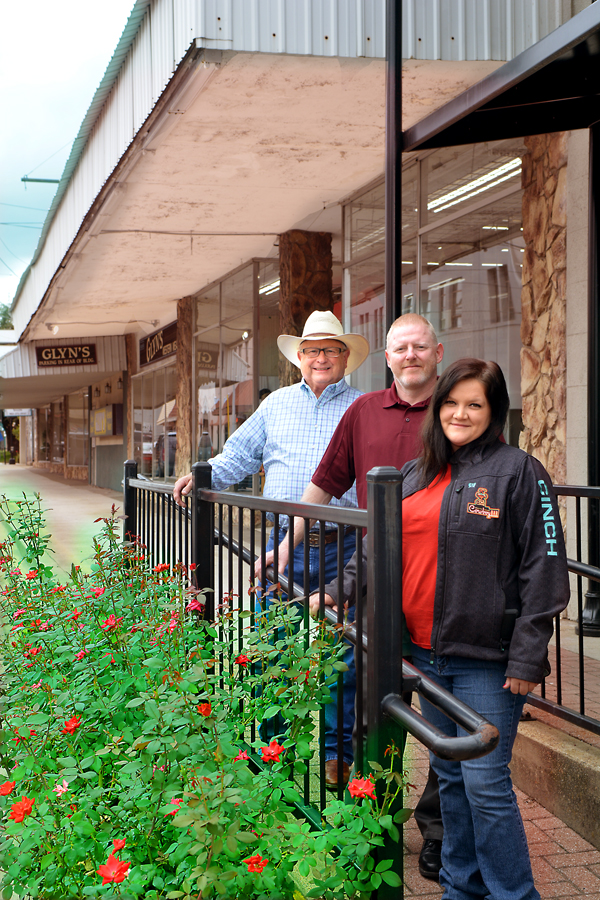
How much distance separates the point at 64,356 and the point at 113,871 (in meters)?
18.4

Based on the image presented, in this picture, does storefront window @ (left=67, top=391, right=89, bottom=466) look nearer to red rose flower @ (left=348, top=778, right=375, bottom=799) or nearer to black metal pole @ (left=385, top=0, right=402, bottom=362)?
black metal pole @ (left=385, top=0, right=402, bottom=362)

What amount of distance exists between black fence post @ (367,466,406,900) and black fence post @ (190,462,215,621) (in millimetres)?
1693

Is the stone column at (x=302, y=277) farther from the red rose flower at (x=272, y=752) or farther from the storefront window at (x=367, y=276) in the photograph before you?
the red rose flower at (x=272, y=752)

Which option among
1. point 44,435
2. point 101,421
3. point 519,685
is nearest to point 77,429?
point 101,421

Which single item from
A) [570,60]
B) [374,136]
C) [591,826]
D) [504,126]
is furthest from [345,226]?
[591,826]

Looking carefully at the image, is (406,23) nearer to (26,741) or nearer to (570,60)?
(570,60)

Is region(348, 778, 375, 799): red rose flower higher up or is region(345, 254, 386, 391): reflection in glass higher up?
region(345, 254, 386, 391): reflection in glass

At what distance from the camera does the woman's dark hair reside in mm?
2305

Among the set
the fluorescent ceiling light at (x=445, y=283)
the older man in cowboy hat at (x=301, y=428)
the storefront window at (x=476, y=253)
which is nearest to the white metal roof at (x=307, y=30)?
the storefront window at (x=476, y=253)

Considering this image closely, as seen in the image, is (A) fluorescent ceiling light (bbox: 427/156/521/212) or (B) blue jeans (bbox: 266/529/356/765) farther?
(A) fluorescent ceiling light (bbox: 427/156/521/212)

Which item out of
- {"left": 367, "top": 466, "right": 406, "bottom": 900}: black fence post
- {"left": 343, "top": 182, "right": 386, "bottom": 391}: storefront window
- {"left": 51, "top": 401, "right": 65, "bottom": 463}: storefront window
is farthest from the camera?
{"left": 51, "top": 401, "right": 65, "bottom": 463}: storefront window

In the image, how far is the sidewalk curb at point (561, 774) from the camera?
2.91 meters

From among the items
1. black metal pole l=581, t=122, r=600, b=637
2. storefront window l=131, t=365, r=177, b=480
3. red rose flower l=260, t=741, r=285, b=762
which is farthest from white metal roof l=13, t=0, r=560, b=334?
storefront window l=131, t=365, r=177, b=480

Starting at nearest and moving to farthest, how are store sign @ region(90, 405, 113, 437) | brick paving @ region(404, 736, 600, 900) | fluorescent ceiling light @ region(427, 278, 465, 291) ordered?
brick paving @ region(404, 736, 600, 900), fluorescent ceiling light @ region(427, 278, 465, 291), store sign @ region(90, 405, 113, 437)
